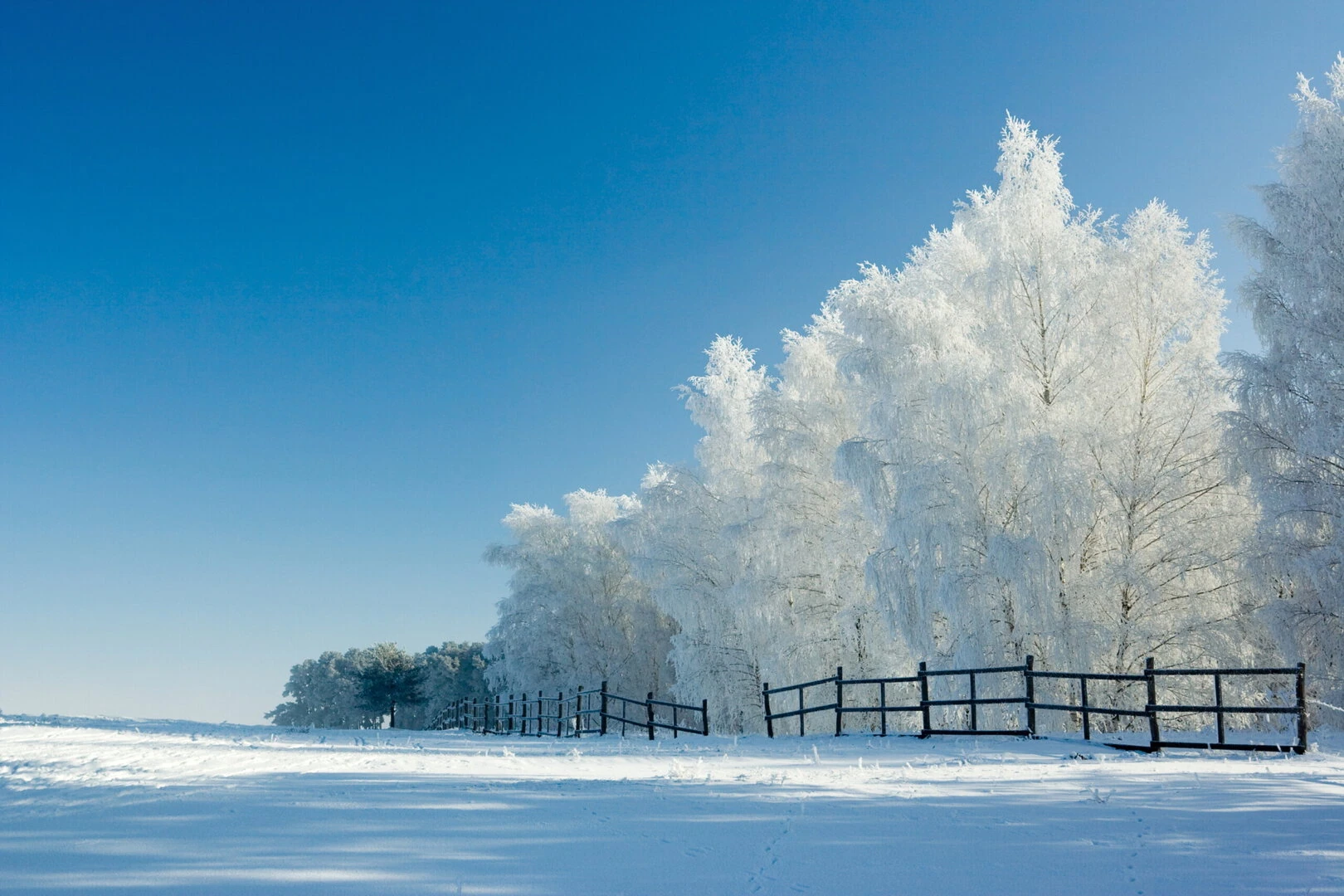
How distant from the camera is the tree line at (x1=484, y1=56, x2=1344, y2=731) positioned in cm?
1383

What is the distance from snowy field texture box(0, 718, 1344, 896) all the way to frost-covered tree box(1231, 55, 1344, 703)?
4.54 metres

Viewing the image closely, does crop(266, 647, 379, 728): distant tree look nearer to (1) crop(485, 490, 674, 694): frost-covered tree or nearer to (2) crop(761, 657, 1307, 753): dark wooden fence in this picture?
(1) crop(485, 490, 674, 694): frost-covered tree

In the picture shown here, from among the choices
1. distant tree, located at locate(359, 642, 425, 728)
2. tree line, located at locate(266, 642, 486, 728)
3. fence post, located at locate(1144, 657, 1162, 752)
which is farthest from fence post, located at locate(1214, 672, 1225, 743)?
distant tree, located at locate(359, 642, 425, 728)

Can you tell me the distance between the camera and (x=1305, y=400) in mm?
13836

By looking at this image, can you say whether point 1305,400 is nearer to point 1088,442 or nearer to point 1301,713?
point 1088,442

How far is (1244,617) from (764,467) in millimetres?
9980

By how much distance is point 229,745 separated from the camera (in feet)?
40.3

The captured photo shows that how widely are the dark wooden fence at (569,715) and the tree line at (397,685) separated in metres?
14.4

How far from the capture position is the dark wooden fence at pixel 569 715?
2062 cm

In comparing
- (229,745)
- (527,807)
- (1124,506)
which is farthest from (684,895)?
(1124,506)

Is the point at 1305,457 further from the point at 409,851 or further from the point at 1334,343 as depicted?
the point at 409,851

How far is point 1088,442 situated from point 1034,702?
5.35 metres

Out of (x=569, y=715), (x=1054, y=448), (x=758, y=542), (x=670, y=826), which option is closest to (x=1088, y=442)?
(x=1054, y=448)

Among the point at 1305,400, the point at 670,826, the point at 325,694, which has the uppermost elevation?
the point at 1305,400
